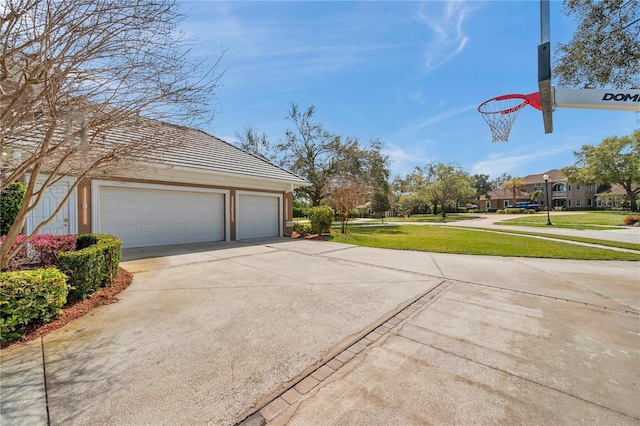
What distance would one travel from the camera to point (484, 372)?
256 centimetres

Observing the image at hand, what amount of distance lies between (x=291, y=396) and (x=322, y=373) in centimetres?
42

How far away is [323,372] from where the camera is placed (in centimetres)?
254

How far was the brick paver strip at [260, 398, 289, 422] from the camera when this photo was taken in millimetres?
1976

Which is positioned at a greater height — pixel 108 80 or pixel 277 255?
pixel 108 80

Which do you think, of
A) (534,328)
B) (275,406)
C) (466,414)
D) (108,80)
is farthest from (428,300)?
(108,80)

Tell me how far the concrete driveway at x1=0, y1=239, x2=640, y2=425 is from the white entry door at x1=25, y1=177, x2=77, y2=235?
4.56 meters

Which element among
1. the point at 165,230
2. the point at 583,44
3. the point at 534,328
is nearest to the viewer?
the point at 534,328

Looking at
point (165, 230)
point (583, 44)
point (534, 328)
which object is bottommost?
point (534, 328)

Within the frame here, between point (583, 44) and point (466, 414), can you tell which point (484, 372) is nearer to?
point (466, 414)

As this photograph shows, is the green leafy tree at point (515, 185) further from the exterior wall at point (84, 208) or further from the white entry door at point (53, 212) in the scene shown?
the white entry door at point (53, 212)

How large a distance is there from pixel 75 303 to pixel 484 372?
5582 mm

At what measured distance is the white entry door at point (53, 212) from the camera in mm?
7320

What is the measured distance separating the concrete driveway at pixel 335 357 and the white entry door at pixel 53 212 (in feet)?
15.0

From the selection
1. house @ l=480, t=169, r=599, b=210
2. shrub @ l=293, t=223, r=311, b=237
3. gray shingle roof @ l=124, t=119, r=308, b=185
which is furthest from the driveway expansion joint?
house @ l=480, t=169, r=599, b=210
